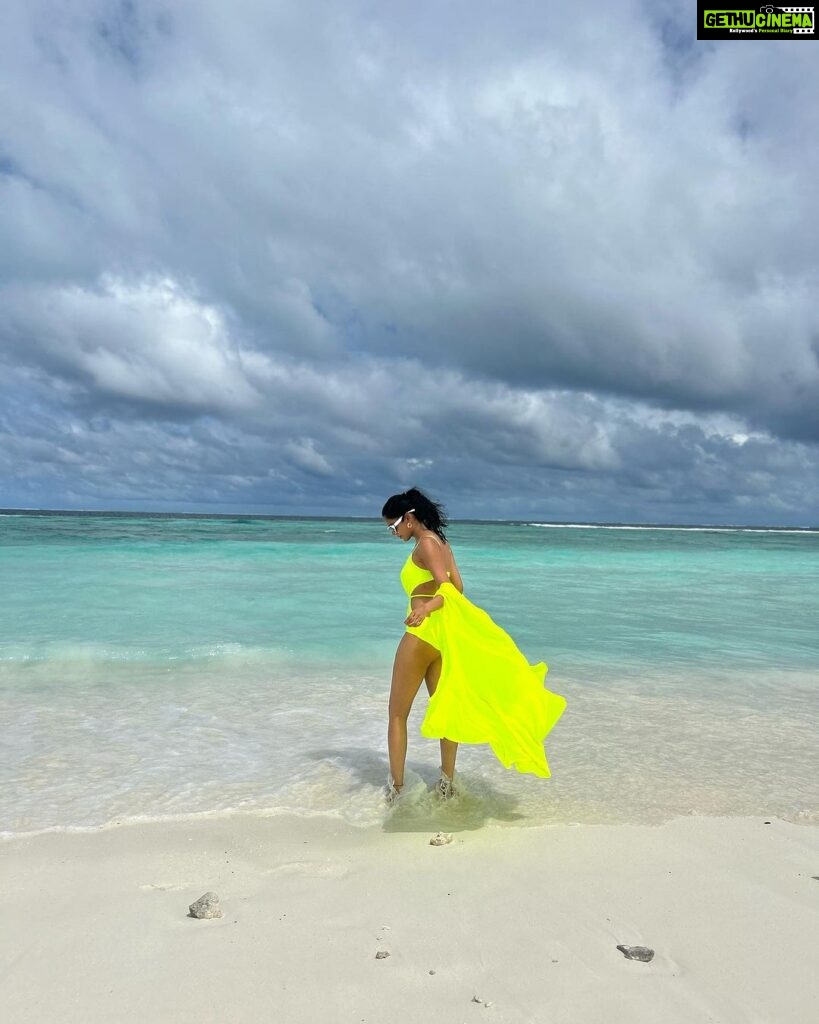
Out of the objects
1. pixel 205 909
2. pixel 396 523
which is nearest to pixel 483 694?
pixel 396 523

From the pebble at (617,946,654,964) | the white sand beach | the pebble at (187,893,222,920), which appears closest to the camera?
the white sand beach

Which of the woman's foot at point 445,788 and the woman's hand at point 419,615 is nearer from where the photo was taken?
the woman's hand at point 419,615

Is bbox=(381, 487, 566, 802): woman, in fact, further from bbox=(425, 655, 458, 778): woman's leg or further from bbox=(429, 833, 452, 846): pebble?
bbox=(429, 833, 452, 846): pebble

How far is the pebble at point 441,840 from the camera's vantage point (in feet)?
12.7

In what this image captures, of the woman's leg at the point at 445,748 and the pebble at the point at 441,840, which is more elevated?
the woman's leg at the point at 445,748

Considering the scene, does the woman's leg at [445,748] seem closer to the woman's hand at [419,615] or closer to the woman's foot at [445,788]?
the woman's foot at [445,788]

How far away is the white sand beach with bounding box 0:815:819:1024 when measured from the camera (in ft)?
8.24

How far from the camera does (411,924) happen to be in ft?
9.93

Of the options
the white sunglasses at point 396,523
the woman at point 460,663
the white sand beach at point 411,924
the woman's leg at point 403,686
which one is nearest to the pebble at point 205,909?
the white sand beach at point 411,924

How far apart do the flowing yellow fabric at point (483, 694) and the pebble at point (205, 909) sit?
155cm

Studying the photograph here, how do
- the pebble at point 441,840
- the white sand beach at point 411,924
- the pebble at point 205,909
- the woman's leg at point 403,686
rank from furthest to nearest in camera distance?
the woman's leg at point 403,686, the pebble at point 441,840, the pebble at point 205,909, the white sand beach at point 411,924

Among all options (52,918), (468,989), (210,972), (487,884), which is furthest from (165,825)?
(468,989)

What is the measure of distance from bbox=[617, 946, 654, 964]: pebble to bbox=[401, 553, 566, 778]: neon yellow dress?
1392 millimetres

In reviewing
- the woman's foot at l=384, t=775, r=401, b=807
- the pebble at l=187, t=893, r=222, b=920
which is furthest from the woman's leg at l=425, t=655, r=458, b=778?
the pebble at l=187, t=893, r=222, b=920
